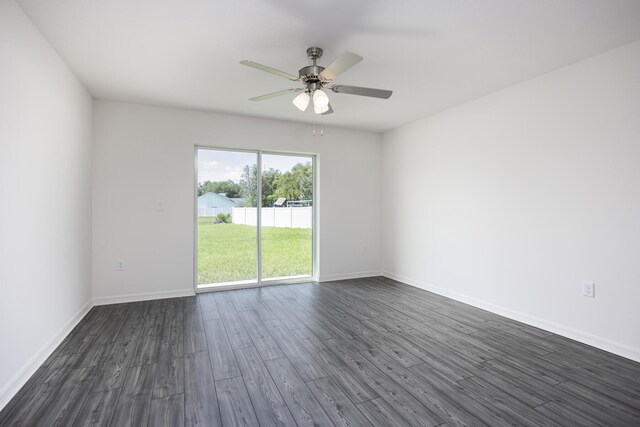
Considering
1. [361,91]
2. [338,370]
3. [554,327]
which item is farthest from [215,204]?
[554,327]

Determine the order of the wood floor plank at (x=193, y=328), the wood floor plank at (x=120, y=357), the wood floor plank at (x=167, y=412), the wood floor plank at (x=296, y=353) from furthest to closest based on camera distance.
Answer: the wood floor plank at (x=193, y=328), the wood floor plank at (x=296, y=353), the wood floor plank at (x=120, y=357), the wood floor plank at (x=167, y=412)

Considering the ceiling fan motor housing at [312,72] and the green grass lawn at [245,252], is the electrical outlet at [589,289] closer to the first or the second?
the ceiling fan motor housing at [312,72]

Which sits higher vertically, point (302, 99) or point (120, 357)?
point (302, 99)

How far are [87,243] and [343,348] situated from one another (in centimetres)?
309

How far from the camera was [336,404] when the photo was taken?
1920 millimetres

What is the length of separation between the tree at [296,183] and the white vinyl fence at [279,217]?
0.68ft

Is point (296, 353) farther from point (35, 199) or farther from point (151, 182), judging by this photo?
point (151, 182)

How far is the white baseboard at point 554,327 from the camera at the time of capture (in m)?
2.53

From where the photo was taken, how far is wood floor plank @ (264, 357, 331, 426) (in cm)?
179

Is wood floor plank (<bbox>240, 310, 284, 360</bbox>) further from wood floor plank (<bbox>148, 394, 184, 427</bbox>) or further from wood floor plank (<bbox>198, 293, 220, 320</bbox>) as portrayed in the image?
wood floor plank (<bbox>148, 394, 184, 427</bbox>)

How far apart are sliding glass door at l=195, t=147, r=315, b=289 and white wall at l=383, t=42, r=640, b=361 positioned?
190 cm

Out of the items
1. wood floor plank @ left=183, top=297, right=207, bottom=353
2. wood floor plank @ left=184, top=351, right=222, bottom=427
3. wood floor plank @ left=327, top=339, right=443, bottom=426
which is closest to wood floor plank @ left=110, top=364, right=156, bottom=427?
wood floor plank @ left=184, top=351, right=222, bottom=427

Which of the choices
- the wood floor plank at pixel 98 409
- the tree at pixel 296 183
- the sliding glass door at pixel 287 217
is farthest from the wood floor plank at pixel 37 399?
the tree at pixel 296 183

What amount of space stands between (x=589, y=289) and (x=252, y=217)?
3.94 meters
